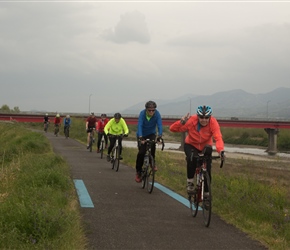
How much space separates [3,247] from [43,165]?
704 cm

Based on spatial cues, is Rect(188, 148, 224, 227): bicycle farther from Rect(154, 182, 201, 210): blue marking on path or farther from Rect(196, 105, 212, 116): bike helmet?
Rect(154, 182, 201, 210): blue marking on path

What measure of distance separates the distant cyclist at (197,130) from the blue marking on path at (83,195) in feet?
6.34

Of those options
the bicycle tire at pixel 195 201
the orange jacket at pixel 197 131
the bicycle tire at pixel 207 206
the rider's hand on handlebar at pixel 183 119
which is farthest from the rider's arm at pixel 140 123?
the bicycle tire at pixel 207 206

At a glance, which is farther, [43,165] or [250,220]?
[43,165]

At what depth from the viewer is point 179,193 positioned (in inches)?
407

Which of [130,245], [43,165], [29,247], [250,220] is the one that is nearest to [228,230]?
[250,220]

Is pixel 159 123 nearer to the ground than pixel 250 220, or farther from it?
farther from it

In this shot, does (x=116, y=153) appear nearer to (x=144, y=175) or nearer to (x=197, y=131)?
(x=144, y=175)

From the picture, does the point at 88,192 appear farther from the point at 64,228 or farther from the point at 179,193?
the point at 64,228

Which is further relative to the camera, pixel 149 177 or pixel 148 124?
pixel 149 177

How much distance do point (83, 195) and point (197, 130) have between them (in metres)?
2.97

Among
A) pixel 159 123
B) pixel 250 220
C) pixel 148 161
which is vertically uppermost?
pixel 159 123

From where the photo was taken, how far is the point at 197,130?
773cm

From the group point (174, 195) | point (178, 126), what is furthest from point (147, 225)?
point (174, 195)
